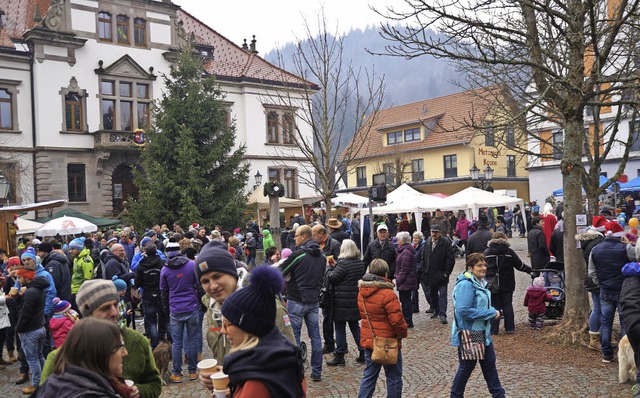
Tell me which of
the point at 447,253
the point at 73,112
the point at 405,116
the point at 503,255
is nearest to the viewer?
the point at 503,255

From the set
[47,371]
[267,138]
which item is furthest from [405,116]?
[47,371]

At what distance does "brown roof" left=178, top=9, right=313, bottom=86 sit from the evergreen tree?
1030 centimetres

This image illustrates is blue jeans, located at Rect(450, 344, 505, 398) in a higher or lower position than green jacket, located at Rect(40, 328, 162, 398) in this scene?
lower

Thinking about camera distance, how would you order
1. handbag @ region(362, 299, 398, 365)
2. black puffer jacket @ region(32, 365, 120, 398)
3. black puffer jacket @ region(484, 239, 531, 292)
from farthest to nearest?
black puffer jacket @ region(484, 239, 531, 292) → handbag @ region(362, 299, 398, 365) → black puffer jacket @ region(32, 365, 120, 398)

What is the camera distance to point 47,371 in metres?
2.95

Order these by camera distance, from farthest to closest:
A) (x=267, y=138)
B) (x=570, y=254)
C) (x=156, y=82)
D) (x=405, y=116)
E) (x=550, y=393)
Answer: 1. (x=405, y=116)
2. (x=267, y=138)
3. (x=156, y=82)
4. (x=570, y=254)
5. (x=550, y=393)

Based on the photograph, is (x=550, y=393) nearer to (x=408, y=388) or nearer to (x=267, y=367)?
(x=408, y=388)

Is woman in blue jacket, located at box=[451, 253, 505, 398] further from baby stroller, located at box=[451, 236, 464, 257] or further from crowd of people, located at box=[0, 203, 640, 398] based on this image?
baby stroller, located at box=[451, 236, 464, 257]

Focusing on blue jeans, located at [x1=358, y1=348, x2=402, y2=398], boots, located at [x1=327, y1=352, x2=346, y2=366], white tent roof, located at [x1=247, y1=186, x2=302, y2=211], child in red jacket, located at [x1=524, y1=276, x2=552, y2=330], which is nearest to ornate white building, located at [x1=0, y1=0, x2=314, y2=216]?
white tent roof, located at [x1=247, y1=186, x2=302, y2=211]

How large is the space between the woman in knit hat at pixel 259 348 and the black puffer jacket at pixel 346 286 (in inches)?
205

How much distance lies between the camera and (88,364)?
236cm

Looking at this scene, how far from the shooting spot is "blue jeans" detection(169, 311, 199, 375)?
766 centimetres

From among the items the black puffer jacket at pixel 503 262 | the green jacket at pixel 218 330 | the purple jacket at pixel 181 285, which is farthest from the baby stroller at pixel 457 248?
the green jacket at pixel 218 330

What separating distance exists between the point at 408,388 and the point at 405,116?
156ft
